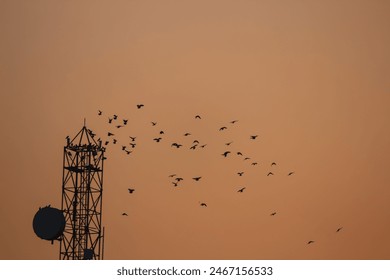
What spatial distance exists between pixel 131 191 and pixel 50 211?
10475mm

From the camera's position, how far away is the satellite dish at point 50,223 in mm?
23875

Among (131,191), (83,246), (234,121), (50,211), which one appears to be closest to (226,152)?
(234,121)

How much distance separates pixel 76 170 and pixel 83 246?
398 cm

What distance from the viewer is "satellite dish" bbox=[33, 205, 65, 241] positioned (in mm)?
23875

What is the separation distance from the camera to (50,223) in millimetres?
23875

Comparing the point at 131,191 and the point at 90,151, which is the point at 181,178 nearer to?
the point at 131,191

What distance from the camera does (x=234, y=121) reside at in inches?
1393
